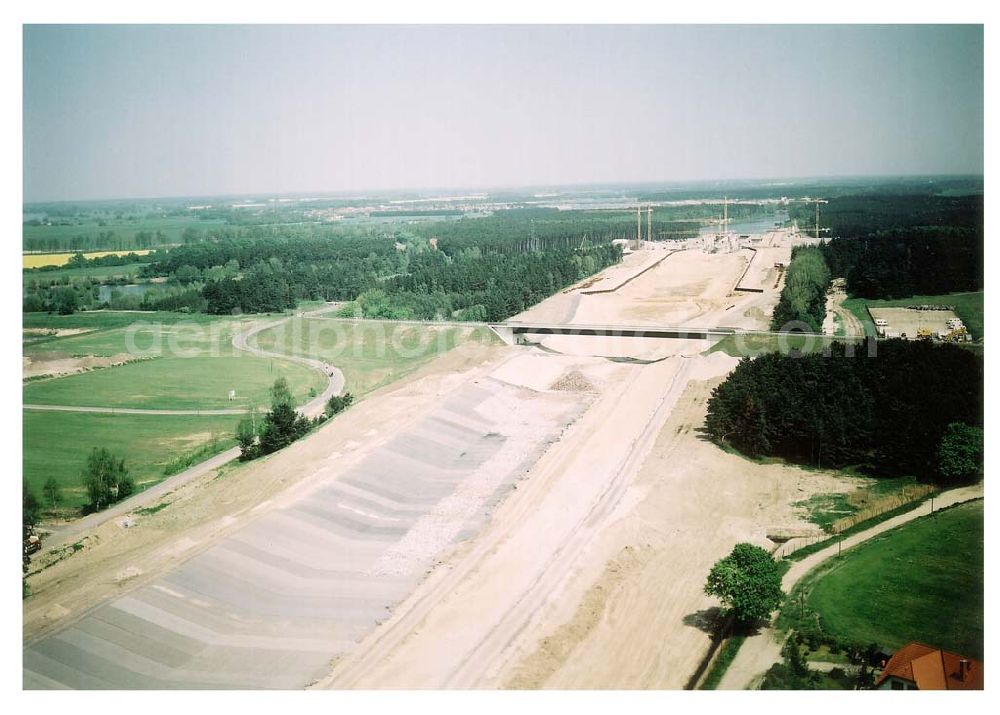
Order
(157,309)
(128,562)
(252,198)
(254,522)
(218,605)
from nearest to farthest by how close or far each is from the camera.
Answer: (218,605) < (128,562) < (254,522) < (252,198) < (157,309)

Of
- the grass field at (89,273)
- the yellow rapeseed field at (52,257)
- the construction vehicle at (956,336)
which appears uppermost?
the yellow rapeseed field at (52,257)

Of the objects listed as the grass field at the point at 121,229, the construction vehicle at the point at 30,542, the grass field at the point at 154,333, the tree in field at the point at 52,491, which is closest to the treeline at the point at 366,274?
the grass field at the point at 154,333

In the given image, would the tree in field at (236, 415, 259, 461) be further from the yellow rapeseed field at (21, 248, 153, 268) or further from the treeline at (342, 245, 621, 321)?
the treeline at (342, 245, 621, 321)

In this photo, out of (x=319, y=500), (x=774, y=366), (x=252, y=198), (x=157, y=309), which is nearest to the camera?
(x=319, y=500)

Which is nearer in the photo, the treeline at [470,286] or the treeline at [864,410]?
the treeline at [864,410]

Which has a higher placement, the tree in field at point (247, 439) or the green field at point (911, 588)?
the tree in field at point (247, 439)

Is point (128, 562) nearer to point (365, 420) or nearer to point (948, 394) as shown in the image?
point (365, 420)

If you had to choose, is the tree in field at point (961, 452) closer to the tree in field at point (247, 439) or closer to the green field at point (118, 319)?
the tree in field at point (247, 439)

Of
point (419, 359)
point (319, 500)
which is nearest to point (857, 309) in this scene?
point (419, 359)
